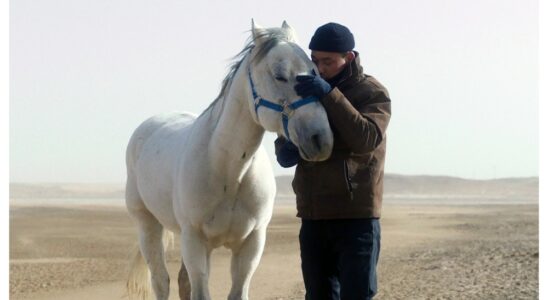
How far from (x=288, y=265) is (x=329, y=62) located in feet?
29.9

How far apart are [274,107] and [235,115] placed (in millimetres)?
614

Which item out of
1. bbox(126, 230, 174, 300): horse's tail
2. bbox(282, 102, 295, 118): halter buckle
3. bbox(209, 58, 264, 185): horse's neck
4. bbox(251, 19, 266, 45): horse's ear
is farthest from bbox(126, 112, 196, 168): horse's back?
bbox(282, 102, 295, 118): halter buckle

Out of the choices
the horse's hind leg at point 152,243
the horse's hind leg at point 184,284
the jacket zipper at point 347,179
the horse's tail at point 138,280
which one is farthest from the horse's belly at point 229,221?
the horse's tail at point 138,280

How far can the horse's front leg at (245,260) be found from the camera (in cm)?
518

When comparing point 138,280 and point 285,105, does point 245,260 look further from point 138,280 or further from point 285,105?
point 138,280

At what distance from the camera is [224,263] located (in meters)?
13.6

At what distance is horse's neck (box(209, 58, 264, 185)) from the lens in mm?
4699

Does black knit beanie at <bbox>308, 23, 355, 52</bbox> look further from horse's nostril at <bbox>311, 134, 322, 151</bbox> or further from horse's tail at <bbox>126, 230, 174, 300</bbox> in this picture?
horse's tail at <bbox>126, 230, 174, 300</bbox>

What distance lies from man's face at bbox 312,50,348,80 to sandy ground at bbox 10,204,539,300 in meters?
4.31

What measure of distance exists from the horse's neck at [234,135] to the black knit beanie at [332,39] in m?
0.51

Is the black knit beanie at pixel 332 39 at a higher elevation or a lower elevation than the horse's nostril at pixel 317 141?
higher

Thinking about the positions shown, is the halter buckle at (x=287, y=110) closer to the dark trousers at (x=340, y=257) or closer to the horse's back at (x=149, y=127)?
the dark trousers at (x=340, y=257)
